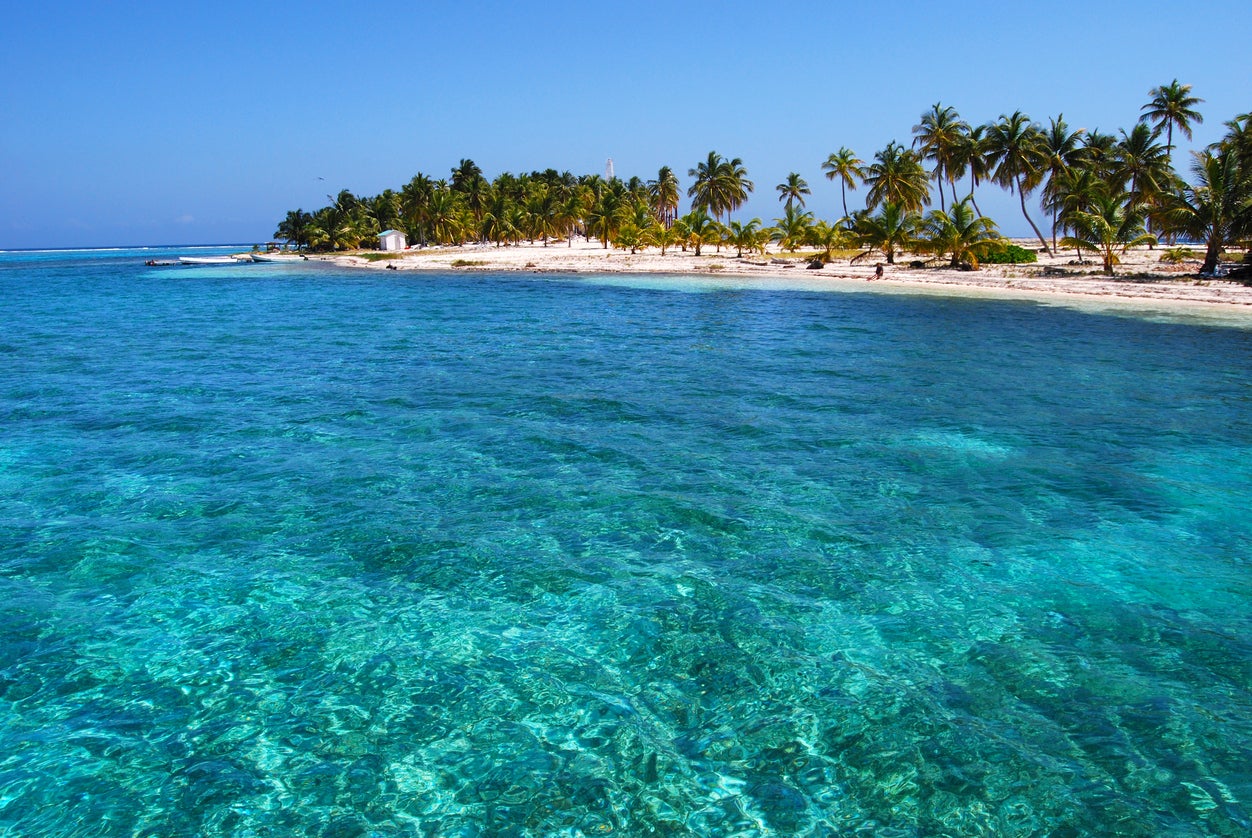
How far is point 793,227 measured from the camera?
68.0 m

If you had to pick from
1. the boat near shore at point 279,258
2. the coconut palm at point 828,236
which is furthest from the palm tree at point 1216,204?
the boat near shore at point 279,258

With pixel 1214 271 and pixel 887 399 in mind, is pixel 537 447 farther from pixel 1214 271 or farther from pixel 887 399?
pixel 1214 271

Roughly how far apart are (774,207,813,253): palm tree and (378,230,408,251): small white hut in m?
55.5

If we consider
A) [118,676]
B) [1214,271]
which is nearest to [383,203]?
[1214,271]

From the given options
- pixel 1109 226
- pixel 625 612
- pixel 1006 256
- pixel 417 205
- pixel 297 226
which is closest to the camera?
pixel 625 612

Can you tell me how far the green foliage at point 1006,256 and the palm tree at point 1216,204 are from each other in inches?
524

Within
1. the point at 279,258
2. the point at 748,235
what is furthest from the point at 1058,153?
the point at 279,258

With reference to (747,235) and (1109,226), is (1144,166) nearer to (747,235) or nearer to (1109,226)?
(1109,226)

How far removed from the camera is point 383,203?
114 meters

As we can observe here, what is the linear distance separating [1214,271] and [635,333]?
120ft

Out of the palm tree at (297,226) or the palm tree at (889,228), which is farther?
the palm tree at (297,226)

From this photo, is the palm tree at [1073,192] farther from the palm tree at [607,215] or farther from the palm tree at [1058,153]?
the palm tree at [607,215]

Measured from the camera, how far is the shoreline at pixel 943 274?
38.1 meters

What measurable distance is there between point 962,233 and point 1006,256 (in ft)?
18.0
